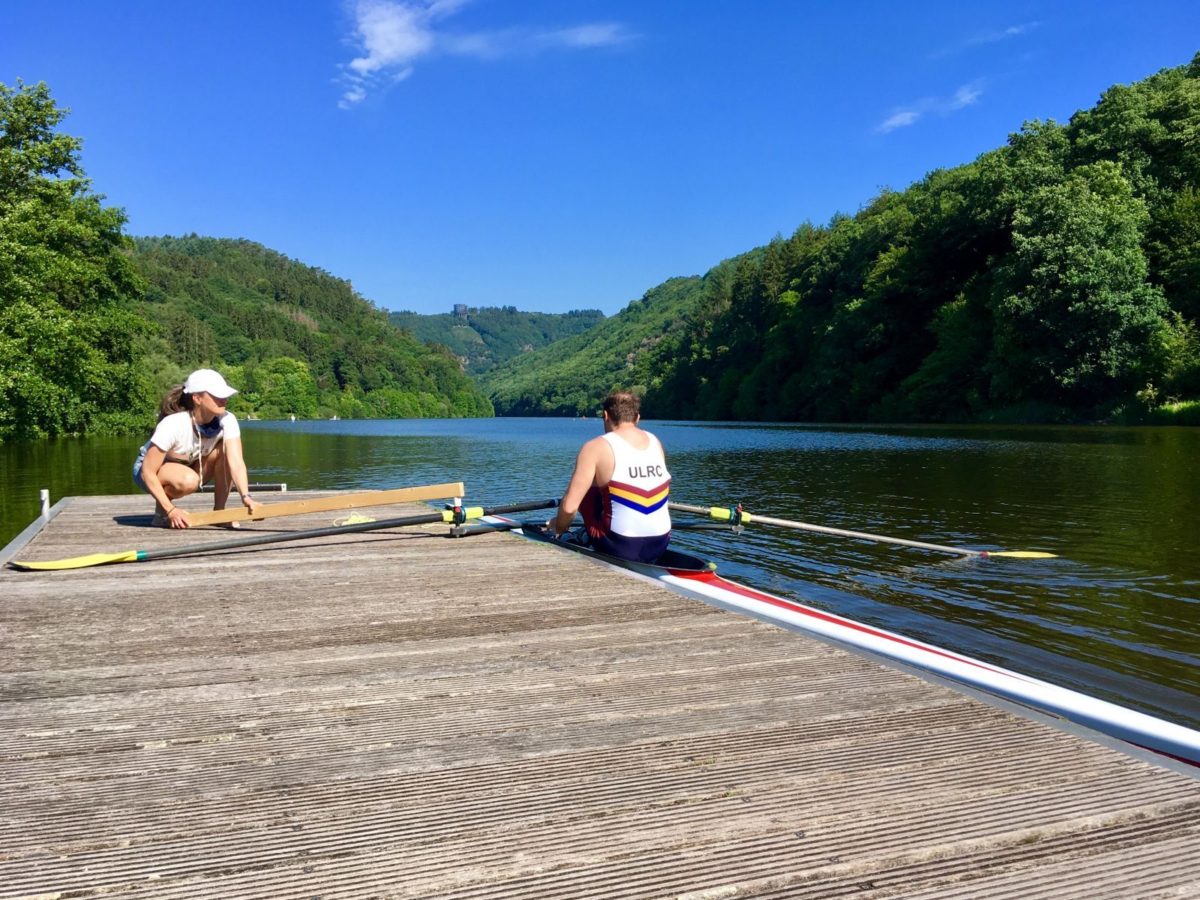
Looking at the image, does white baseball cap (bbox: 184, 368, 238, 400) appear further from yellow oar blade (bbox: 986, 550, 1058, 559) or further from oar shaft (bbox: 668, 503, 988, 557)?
yellow oar blade (bbox: 986, 550, 1058, 559)

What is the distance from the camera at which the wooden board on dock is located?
8475 millimetres

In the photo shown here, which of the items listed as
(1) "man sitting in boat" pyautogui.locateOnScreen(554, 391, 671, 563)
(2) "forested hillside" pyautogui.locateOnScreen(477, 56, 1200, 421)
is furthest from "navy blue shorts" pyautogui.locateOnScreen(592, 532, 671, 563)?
(2) "forested hillside" pyautogui.locateOnScreen(477, 56, 1200, 421)

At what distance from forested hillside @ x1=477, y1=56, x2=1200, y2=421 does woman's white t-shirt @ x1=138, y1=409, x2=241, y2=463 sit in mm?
47113

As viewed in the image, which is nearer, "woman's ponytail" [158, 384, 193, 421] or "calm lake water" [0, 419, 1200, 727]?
"calm lake water" [0, 419, 1200, 727]

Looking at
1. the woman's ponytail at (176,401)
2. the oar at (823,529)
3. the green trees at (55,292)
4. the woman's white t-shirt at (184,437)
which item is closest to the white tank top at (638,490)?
the oar at (823,529)

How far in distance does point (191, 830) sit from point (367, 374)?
204597 mm

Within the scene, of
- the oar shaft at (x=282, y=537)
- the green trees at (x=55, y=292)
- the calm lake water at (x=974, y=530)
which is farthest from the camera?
the green trees at (x=55, y=292)

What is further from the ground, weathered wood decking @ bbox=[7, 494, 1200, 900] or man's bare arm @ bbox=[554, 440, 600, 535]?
man's bare arm @ bbox=[554, 440, 600, 535]

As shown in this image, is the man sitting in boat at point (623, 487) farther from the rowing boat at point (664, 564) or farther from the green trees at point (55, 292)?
the green trees at point (55, 292)

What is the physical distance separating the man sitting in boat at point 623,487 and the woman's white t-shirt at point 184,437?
142 inches

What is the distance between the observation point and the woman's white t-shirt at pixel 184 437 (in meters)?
8.04

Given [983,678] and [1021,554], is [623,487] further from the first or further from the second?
[1021,554]

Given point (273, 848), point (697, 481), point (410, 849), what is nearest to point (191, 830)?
point (273, 848)

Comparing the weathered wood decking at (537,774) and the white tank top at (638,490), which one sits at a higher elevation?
the white tank top at (638,490)
